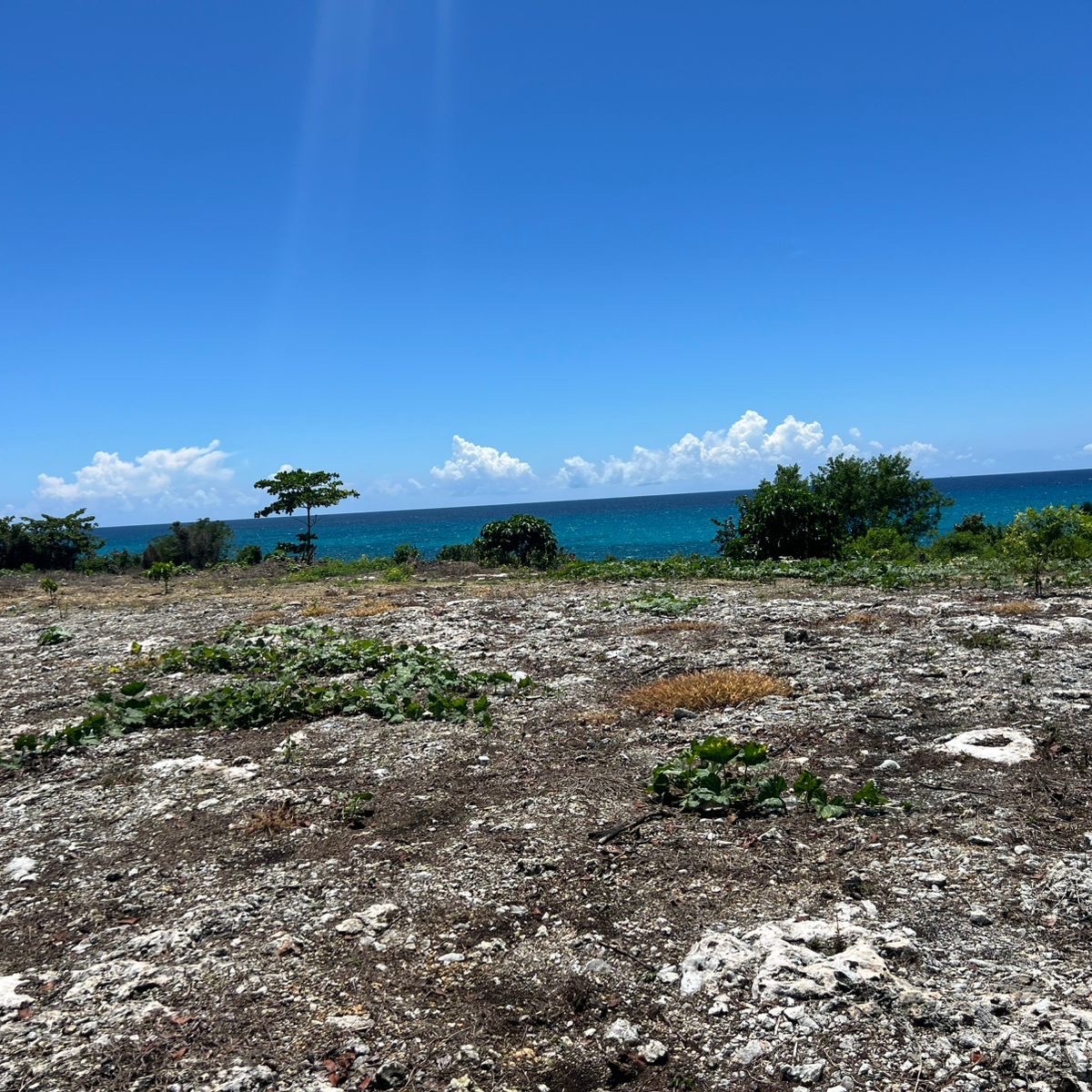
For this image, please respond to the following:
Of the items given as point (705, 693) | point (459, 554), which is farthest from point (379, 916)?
point (459, 554)

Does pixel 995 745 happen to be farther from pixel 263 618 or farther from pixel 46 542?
pixel 46 542

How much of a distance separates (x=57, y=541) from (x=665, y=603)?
3435cm

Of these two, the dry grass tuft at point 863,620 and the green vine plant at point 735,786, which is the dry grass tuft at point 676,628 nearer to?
the dry grass tuft at point 863,620

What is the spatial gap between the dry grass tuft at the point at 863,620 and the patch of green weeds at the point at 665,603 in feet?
9.31

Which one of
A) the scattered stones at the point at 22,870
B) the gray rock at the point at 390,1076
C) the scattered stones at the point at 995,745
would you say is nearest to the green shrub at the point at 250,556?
the scattered stones at the point at 22,870

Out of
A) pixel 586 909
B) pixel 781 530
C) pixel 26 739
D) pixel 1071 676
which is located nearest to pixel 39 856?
pixel 26 739

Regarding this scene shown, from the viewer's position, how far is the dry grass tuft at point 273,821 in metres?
5.48

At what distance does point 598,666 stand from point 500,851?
515cm

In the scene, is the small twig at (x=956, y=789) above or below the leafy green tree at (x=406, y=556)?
below

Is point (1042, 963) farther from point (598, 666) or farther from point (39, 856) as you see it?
point (598, 666)

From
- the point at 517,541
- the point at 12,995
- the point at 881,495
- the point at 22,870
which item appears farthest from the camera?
the point at 881,495

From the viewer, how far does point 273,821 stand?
5531 mm

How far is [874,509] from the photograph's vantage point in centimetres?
3931

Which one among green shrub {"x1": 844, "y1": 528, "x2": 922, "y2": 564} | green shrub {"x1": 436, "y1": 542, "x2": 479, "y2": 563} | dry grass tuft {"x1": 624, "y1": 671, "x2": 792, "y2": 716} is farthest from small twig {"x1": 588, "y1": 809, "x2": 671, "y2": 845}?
green shrub {"x1": 436, "y1": 542, "x2": 479, "y2": 563}
